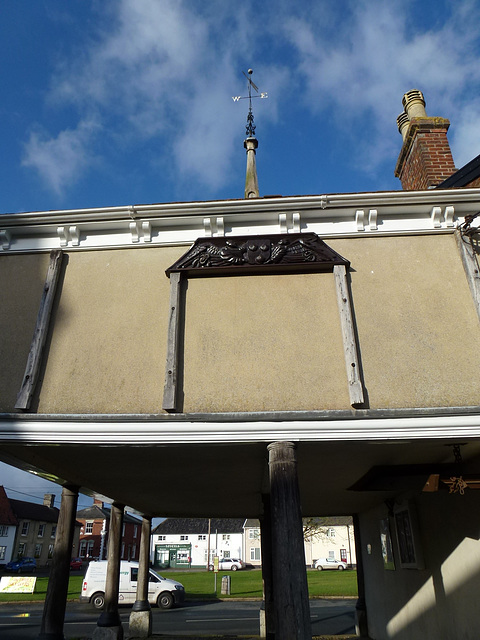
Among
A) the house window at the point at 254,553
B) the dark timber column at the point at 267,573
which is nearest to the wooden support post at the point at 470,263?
the dark timber column at the point at 267,573

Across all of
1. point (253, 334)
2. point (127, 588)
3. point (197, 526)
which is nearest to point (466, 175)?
point (253, 334)

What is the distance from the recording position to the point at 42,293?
6.82 meters

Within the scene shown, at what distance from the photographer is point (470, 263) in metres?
6.50

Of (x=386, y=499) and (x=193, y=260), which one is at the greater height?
(x=193, y=260)

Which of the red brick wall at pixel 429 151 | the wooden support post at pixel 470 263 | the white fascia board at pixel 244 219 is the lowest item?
the wooden support post at pixel 470 263

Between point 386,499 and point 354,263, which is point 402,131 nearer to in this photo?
point 354,263

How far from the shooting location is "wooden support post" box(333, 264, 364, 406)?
567cm

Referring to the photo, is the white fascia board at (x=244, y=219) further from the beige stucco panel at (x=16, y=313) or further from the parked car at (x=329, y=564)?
the parked car at (x=329, y=564)

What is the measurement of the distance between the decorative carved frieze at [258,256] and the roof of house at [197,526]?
6508 centimetres

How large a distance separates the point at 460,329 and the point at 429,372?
790 mm

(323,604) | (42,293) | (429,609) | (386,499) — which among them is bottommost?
(323,604)

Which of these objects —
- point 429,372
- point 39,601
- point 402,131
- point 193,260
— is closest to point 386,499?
point 429,372

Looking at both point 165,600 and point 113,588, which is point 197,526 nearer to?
point 165,600

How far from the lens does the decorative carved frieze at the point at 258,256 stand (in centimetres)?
657
